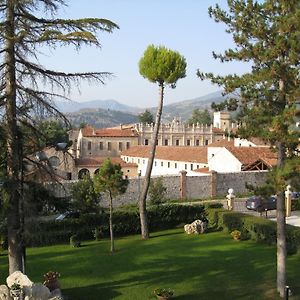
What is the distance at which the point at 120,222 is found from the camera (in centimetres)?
2686

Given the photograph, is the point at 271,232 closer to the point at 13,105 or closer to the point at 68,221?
the point at 68,221

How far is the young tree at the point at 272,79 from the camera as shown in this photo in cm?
1372

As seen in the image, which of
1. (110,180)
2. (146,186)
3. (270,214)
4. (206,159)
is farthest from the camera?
(206,159)

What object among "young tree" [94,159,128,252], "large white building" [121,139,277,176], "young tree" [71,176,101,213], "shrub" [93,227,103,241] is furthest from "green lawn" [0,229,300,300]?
"large white building" [121,139,277,176]

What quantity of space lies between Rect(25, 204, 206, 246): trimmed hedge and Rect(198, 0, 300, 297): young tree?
12965mm

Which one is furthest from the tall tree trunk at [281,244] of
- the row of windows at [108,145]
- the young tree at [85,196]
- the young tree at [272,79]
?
the row of windows at [108,145]

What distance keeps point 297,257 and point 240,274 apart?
359 centimetres

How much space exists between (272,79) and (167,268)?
8.39 meters

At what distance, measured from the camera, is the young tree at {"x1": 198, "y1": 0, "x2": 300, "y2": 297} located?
540 inches

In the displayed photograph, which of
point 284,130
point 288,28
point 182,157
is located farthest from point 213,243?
point 182,157

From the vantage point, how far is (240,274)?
17.4m

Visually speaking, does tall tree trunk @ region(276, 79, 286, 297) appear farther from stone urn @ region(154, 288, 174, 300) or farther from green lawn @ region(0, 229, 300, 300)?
stone urn @ region(154, 288, 174, 300)

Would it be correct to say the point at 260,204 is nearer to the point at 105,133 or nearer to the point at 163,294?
the point at 163,294

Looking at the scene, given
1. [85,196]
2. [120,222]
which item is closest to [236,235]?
[120,222]
